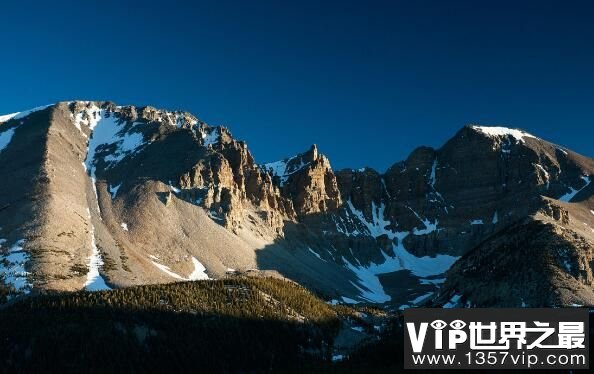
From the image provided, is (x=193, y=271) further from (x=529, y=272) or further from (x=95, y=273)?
(x=529, y=272)

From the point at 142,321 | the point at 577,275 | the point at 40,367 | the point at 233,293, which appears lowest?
the point at 40,367

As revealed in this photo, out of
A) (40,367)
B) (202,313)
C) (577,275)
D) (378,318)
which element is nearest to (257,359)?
(202,313)

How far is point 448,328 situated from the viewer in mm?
51125

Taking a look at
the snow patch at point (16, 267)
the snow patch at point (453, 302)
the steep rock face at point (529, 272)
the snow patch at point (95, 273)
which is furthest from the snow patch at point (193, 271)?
the snow patch at point (453, 302)

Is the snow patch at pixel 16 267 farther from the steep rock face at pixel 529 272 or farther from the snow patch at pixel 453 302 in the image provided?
the steep rock face at pixel 529 272

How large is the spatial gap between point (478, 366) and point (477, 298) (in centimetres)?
10878

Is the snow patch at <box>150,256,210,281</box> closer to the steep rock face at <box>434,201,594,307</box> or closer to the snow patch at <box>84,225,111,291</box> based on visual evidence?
the snow patch at <box>84,225,111,291</box>

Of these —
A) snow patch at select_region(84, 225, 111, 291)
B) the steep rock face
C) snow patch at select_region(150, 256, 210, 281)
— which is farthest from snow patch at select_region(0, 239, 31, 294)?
the steep rock face

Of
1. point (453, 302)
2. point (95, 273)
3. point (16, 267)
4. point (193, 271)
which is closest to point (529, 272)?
point (453, 302)

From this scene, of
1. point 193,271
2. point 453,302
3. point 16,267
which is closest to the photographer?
point 16,267

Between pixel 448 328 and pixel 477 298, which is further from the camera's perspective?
pixel 477 298

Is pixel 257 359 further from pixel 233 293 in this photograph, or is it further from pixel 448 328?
pixel 448 328

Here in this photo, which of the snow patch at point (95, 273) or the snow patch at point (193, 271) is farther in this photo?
the snow patch at point (193, 271)

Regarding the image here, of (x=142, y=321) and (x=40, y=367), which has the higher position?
(x=142, y=321)
